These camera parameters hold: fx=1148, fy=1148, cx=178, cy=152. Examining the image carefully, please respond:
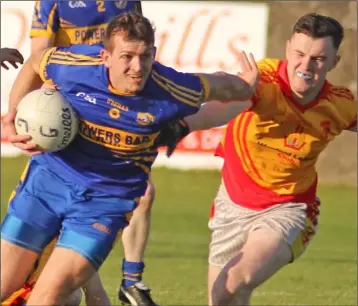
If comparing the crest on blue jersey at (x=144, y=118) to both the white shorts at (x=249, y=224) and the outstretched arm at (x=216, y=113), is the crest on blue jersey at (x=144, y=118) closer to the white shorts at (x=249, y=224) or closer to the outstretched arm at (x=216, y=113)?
the outstretched arm at (x=216, y=113)

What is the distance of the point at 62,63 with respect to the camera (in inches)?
251

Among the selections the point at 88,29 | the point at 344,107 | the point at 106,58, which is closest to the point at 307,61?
the point at 344,107

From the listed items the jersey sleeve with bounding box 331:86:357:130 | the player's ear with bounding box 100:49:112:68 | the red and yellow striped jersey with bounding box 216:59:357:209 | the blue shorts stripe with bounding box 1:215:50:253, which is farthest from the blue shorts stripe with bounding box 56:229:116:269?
the jersey sleeve with bounding box 331:86:357:130

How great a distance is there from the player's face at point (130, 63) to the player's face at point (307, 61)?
1113mm

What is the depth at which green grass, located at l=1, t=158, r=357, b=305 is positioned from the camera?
30.3ft

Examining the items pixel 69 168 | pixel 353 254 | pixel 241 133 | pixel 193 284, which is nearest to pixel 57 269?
pixel 69 168

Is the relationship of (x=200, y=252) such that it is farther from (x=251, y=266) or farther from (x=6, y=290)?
(x=6, y=290)

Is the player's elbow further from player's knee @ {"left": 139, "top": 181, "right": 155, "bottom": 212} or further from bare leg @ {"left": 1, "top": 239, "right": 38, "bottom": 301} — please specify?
bare leg @ {"left": 1, "top": 239, "right": 38, "bottom": 301}

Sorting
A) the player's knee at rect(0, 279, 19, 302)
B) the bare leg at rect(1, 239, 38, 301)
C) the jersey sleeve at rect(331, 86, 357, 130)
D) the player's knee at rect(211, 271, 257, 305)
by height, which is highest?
the jersey sleeve at rect(331, 86, 357, 130)

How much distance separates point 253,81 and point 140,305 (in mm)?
2166

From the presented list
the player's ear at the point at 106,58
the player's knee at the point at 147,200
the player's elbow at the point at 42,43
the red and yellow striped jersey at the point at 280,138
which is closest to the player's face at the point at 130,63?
the player's ear at the point at 106,58

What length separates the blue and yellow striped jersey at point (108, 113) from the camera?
6.30 metres

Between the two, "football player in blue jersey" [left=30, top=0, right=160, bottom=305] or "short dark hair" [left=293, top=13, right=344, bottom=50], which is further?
"football player in blue jersey" [left=30, top=0, right=160, bottom=305]

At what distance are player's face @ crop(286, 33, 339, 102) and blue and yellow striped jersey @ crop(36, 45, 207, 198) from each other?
80cm
